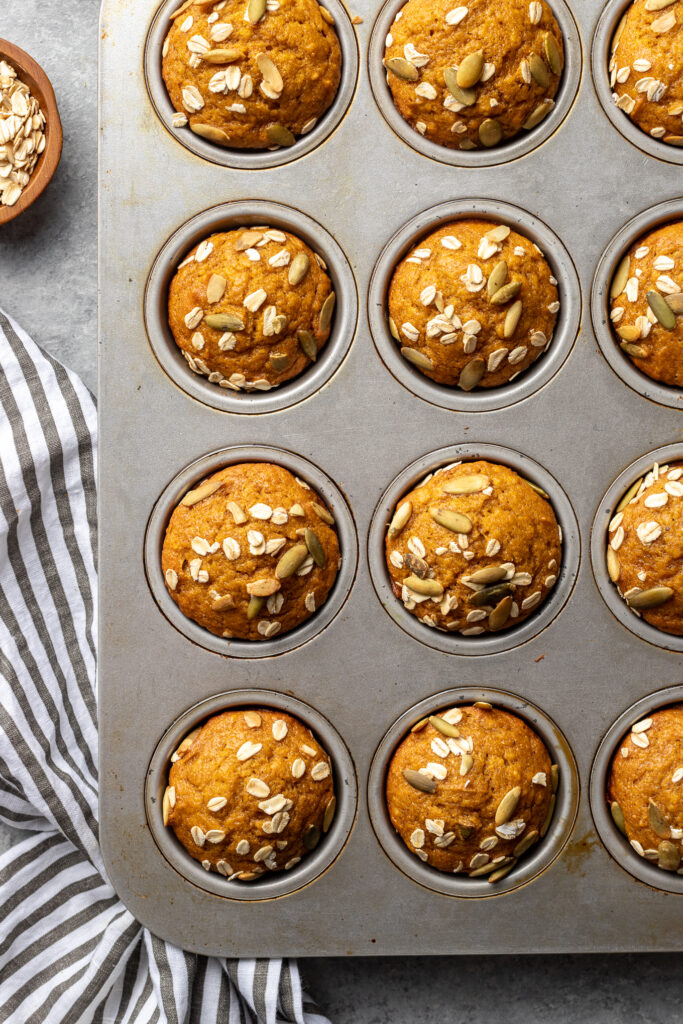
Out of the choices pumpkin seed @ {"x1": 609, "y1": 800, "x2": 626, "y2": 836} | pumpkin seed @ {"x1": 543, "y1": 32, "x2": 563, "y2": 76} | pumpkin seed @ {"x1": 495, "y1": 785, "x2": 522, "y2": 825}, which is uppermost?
pumpkin seed @ {"x1": 543, "y1": 32, "x2": 563, "y2": 76}

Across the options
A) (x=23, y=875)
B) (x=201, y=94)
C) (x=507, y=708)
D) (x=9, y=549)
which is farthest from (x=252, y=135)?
(x=23, y=875)

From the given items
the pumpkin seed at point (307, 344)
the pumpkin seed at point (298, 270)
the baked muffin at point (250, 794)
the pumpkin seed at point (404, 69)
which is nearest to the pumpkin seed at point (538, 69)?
the pumpkin seed at point (404, 69)

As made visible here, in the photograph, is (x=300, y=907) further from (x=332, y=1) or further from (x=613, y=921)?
(x=332, y=1)

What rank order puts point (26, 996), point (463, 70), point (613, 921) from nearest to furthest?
point (463, 70), point (613, 921), point (26, 996)

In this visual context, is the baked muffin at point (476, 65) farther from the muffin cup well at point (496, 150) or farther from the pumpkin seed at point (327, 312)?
the pumpkin seed at point (327, 312)

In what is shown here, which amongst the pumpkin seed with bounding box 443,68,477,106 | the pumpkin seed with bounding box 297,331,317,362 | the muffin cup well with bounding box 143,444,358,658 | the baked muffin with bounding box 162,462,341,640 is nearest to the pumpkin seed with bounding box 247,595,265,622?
the baked muffin with bounding box 162,462,341,640

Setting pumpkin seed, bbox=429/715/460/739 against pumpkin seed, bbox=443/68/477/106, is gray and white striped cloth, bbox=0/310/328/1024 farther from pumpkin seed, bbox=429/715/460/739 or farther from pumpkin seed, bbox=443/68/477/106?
pumpkin seed, bbox=443/68/477/106
